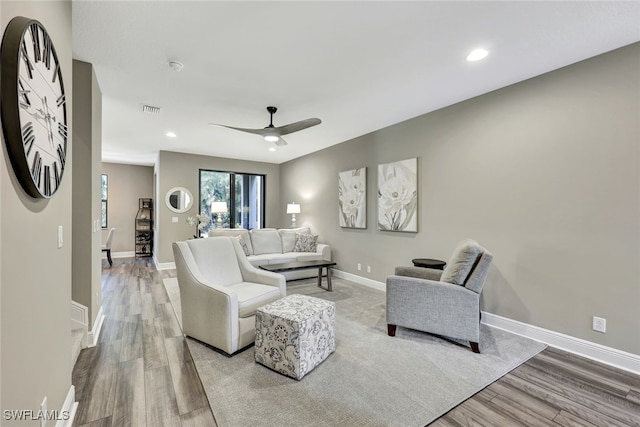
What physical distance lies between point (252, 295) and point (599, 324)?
3156 millimetres

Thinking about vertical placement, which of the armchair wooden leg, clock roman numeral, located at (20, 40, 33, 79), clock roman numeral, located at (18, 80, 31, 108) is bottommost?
the armchair wooden leg

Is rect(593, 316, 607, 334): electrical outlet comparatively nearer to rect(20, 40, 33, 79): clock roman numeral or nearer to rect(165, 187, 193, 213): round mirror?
rect(20, 40, 33, 79): clock roman numeral

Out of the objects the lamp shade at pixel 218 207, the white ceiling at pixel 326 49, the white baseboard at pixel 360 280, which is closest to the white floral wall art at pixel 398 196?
the white ceiling at pixel 326 49

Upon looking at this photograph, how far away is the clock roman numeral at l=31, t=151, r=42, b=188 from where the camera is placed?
112 centimetres

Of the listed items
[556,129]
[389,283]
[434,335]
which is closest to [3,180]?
[389,283]

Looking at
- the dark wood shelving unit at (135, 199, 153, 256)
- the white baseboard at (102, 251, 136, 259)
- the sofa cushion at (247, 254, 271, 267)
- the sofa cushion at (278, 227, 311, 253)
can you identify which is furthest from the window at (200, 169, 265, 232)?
the white baseboard at (102, 251, 136, 259)

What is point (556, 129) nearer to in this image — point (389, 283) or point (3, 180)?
point (389, 283)

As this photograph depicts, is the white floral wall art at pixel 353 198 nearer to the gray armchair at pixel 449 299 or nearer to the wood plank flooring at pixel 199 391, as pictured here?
the gray armchair at pixel 449 299

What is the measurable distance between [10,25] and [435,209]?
13.0ft

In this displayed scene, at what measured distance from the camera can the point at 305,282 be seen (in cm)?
505

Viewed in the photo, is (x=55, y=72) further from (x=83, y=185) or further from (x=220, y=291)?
(x=220, y=291)

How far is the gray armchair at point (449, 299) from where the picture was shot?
2.54 metres

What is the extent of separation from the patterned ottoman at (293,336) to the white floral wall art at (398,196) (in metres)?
2.22

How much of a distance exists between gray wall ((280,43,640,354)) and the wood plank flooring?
554mm
